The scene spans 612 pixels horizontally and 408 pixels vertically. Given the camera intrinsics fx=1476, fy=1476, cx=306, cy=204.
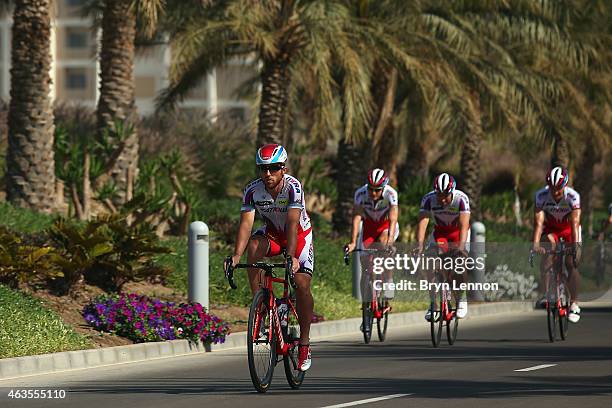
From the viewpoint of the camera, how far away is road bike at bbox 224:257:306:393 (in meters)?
11.7

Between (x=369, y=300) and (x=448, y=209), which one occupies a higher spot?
(x=448, y=209)

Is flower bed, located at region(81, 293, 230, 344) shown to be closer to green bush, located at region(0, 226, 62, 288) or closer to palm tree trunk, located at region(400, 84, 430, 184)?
green bush, located at region(0, 226, 62, 288)

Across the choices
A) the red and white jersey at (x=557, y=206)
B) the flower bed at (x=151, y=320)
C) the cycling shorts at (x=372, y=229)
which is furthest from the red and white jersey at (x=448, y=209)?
the flower bed at (x=151, y=320)

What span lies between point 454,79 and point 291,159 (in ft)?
35.6

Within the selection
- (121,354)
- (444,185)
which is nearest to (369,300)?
(444,185)

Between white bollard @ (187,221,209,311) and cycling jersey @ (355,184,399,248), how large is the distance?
1.96 m

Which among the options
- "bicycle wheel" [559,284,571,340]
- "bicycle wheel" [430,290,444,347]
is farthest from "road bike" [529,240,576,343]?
"bicycle wheel" [430,290,444,347]

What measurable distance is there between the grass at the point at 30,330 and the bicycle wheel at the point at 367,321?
3.78 meters

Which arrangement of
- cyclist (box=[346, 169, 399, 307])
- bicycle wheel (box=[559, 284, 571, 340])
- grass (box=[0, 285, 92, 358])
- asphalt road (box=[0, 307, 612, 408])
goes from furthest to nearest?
bicycle wheel (box=[559, 284, 571, 340]) → cyclist (box=[346, 169, 399, 307]) → grass (box=[0, 285, 92, 358]) → asphalt road (box=[0, 307, 612, 408])

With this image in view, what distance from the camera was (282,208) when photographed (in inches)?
474

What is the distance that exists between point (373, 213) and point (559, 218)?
232 centimetres

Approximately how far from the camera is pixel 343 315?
2088cm

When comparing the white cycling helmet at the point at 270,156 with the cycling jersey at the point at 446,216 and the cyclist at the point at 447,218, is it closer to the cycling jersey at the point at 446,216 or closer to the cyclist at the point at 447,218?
the cyclist at the point at 447,218

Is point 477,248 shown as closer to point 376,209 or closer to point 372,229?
point 372,229
